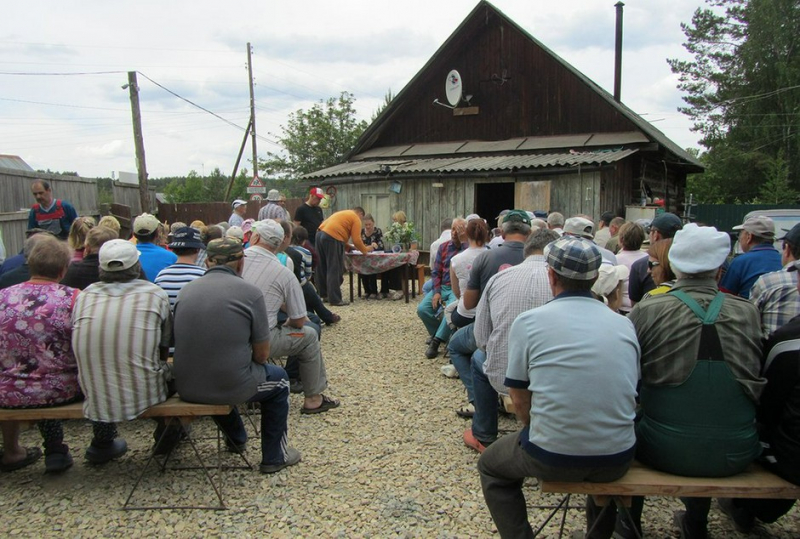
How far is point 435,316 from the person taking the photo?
686 cm

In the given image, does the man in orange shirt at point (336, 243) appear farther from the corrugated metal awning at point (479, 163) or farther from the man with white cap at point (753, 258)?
the man with white cap at point (753, 258)

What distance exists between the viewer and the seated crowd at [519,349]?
8.05 feet

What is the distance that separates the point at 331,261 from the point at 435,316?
3.55 m

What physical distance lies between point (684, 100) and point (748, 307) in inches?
1354

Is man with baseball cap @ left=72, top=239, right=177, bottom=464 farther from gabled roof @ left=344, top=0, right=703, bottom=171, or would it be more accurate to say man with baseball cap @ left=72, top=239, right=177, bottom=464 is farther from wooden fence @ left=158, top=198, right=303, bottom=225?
wooden fence @ left=158, top=198, right=303, bottom=225

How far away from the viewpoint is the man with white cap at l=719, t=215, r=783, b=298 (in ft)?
14.5

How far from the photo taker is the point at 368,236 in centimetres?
1102

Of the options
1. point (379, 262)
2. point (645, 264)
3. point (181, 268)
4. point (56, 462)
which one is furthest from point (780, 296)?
point (379, 262)

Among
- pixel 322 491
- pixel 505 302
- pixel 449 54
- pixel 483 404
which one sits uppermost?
pixel 449 54

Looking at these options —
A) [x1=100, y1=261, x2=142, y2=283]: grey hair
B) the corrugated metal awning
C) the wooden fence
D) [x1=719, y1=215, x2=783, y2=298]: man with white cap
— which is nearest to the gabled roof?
the corrugated metal awning

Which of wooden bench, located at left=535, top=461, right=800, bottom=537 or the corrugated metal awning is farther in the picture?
the corrugated metal awning

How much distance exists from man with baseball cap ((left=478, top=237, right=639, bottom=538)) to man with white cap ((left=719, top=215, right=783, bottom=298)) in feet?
8.58

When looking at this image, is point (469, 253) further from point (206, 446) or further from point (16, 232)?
point (16, 232)

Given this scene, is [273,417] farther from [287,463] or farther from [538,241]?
[538,241]
